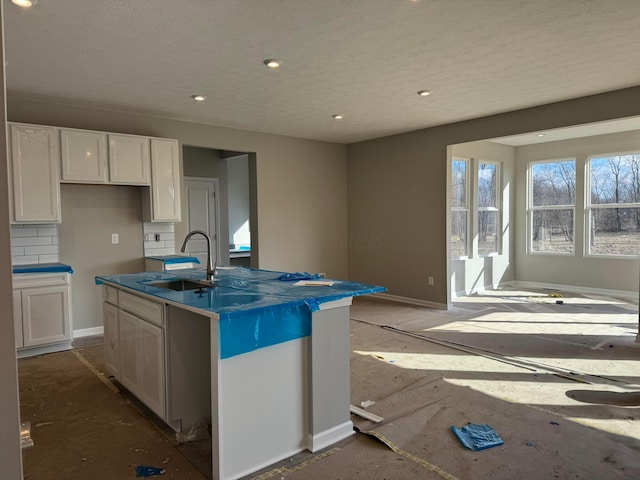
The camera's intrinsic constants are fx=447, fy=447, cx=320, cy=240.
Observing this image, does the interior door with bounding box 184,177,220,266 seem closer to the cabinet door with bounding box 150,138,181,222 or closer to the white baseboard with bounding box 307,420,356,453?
the cabinet door with bounding box 150,138,181,222

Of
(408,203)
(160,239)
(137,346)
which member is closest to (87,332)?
(160,239)

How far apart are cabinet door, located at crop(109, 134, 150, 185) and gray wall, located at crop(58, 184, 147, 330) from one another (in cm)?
34

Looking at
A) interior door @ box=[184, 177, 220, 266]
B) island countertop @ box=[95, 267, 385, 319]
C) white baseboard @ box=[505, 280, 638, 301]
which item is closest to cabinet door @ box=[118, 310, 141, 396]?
island countertop @ box=[95, 267, 385, 319]

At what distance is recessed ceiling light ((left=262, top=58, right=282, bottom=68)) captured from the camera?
3611 millimetres

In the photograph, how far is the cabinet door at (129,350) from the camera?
10.1 feet

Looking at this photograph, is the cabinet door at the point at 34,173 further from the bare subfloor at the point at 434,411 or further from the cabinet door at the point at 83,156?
the bare subfloor at the point at 434,411

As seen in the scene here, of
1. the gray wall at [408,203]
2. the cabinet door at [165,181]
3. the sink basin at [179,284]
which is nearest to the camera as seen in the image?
the sink basin at [179,284]

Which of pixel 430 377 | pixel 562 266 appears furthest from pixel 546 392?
pixel 562 266

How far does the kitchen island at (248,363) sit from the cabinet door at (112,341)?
35 centimetres

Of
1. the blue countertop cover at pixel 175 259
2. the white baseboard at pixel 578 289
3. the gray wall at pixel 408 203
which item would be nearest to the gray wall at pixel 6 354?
the blue countertop cover at pixel 175 259

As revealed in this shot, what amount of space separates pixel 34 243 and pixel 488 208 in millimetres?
6853

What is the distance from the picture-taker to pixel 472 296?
7383mm

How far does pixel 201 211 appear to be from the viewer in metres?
7.83

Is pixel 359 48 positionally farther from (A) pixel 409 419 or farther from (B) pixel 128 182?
(B) pixel 128 182
